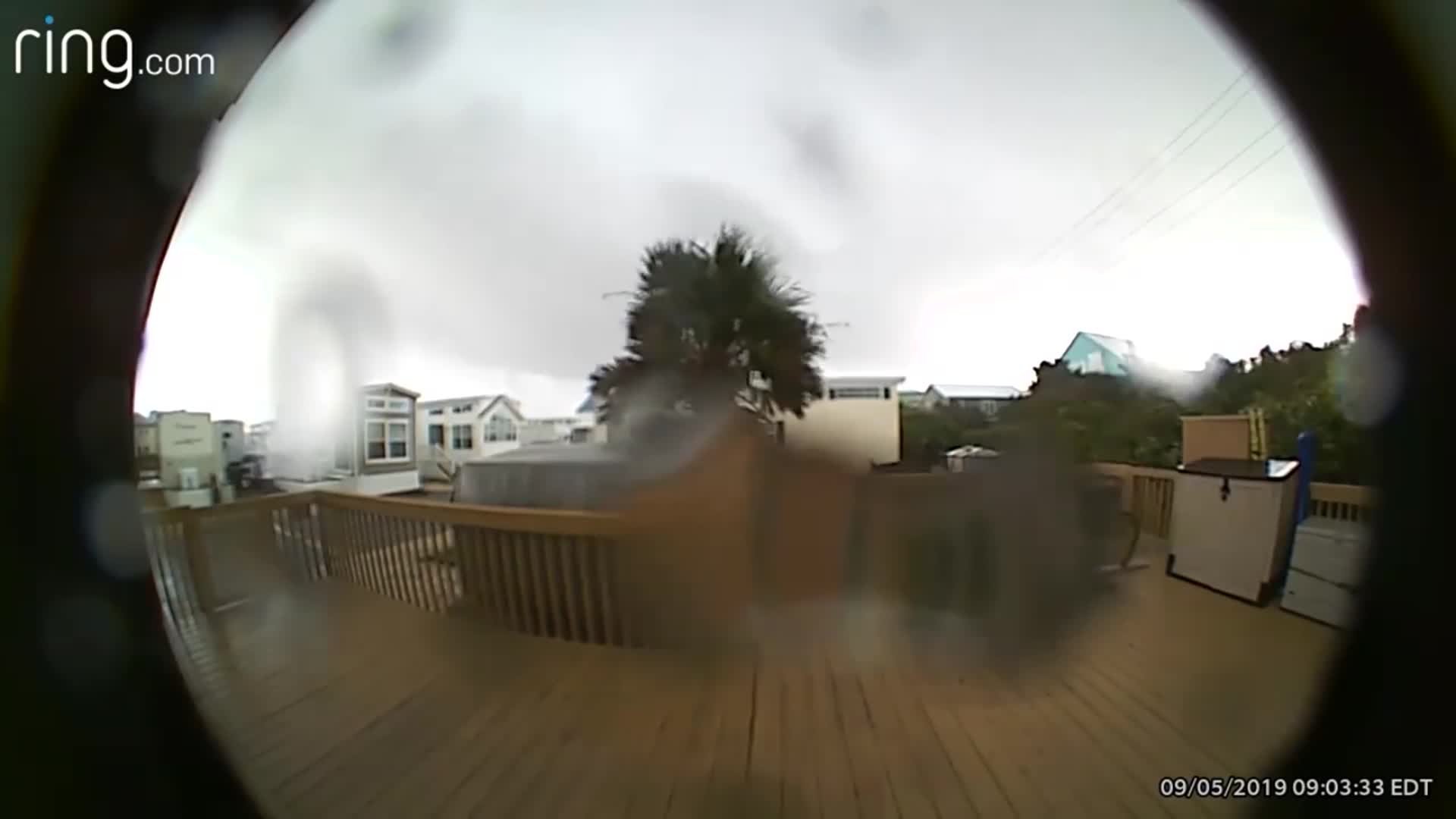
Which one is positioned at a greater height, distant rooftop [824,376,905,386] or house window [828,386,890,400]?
distant rooftop [824,376,905,386]

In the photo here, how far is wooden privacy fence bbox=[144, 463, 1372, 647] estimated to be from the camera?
529mm

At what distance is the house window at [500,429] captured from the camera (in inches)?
22.3

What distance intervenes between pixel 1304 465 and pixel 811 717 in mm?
532

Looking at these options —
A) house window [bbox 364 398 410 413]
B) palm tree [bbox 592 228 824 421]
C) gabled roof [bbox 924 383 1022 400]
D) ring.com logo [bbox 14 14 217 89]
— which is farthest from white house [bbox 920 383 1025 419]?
ring.com logo [bbox 14 14 217 89]

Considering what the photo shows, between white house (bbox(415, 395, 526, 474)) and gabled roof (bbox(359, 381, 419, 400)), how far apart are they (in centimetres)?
1

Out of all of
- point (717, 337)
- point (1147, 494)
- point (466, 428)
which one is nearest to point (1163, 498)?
point (1147, 494)

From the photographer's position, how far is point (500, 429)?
0.57 meters

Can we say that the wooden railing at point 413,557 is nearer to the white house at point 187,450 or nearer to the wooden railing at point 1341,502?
the white house at point 187,450

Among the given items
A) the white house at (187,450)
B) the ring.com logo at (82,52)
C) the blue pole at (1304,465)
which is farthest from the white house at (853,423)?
the ring.com logo at (82,52)

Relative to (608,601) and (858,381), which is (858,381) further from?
(608,601)

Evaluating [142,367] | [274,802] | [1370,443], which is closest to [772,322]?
[1370,443]

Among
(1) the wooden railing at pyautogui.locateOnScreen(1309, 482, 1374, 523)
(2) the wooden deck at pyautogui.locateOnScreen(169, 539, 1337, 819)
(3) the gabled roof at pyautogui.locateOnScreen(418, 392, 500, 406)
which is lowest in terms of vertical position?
(2) the wooden deck at pyautogui.locateOnScreen(169, 539, 1337, 819)

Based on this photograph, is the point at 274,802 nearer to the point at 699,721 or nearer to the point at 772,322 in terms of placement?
the point at 699,721

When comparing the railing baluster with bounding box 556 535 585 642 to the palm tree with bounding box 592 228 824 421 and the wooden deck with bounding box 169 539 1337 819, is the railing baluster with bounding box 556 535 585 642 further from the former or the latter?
the palm tree with bounding box 592 228 824 421
